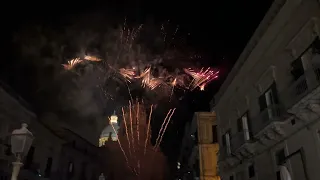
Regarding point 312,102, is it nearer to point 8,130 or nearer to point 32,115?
point 8,130

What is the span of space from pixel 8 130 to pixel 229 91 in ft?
52.6

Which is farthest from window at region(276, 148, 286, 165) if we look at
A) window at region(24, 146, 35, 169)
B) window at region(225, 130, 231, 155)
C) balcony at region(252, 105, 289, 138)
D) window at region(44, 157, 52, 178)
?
window at region(44, 157, 52, 178)

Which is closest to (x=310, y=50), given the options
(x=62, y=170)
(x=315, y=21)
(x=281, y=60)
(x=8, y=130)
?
(x=315, y=21)

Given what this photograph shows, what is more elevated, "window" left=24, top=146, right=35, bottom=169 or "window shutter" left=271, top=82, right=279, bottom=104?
"window shutter" left=271, top=82, right=279, bottom=104

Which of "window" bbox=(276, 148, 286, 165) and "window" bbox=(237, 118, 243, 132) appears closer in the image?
"window" bbox=(276, 148, 286, 165)

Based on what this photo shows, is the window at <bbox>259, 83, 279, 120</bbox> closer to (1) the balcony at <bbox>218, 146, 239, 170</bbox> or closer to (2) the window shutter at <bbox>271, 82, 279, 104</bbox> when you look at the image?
(2) the window shutter at <bbox>271, 82, 279, 104</bbox>

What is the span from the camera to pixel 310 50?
12031 mm

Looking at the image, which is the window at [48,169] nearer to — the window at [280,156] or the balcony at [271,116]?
the balcony at [271,116]

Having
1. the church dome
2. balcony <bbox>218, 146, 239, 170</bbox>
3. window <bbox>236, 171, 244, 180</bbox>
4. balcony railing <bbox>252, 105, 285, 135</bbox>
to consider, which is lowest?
window <bbox>236, 171, 244, 180</bbox>

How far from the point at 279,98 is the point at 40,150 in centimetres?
2117

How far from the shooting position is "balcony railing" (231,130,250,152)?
17.2 meters

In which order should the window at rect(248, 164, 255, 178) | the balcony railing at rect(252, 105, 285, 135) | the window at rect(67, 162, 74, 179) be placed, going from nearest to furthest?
the balcony railing at rect(252, 105, 285, 135) < the window at rect(248, 164, 255, 178) < the window at rect(67, 162, 74, 179)

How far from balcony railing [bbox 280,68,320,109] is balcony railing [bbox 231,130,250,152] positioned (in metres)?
4.00

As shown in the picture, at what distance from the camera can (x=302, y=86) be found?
11.9m
